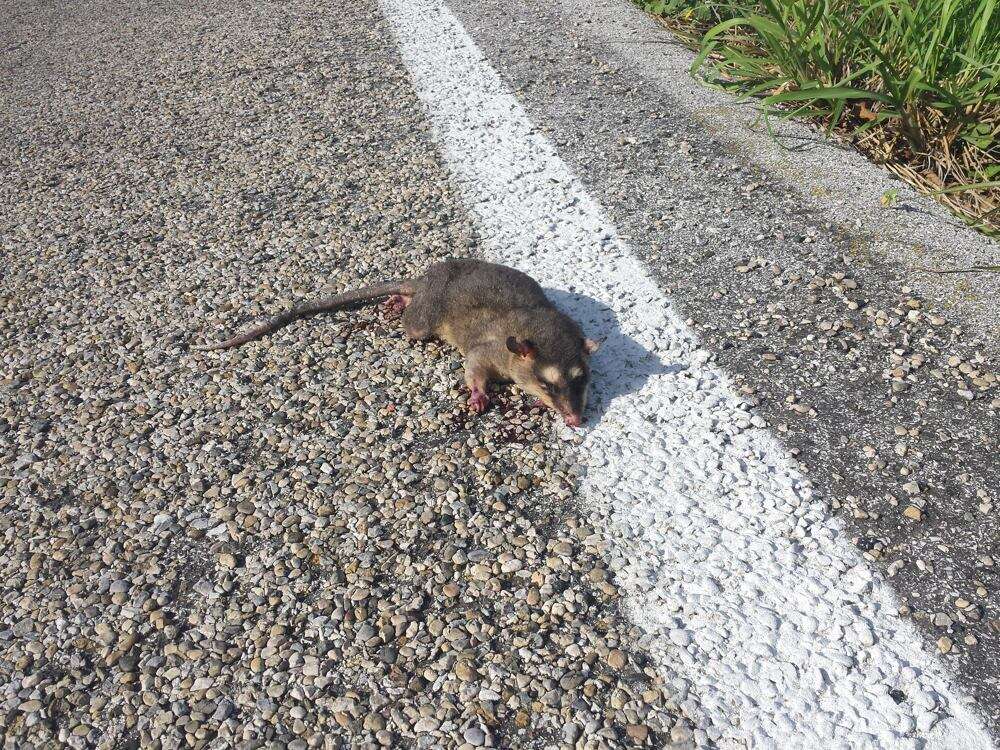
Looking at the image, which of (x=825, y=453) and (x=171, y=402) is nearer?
(x=825, y=453)

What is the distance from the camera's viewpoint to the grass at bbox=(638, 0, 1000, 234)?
4.31 m

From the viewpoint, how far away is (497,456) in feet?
10.1

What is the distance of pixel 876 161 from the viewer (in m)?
4.70

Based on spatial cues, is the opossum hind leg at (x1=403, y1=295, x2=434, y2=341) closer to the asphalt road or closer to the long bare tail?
the asphalt road

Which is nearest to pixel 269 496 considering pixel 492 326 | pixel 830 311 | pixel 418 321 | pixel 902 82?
pixel 418 321

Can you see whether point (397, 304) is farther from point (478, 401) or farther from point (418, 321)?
point (478, 401)

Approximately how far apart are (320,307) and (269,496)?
119 centimetres

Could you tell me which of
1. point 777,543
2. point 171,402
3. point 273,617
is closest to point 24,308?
point 171,402

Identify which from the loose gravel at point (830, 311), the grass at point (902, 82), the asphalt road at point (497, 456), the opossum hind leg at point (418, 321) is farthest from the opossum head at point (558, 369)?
the grass at point (902, 82)

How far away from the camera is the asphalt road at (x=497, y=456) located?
2273 mm

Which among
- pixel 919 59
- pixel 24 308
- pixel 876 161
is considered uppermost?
pixel 919 59

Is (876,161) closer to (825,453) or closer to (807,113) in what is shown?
(807,113)

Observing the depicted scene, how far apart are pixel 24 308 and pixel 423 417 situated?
2152 millimetres

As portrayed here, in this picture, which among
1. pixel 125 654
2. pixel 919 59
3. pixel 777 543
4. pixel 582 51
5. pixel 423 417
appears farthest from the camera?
pixel 582 51
